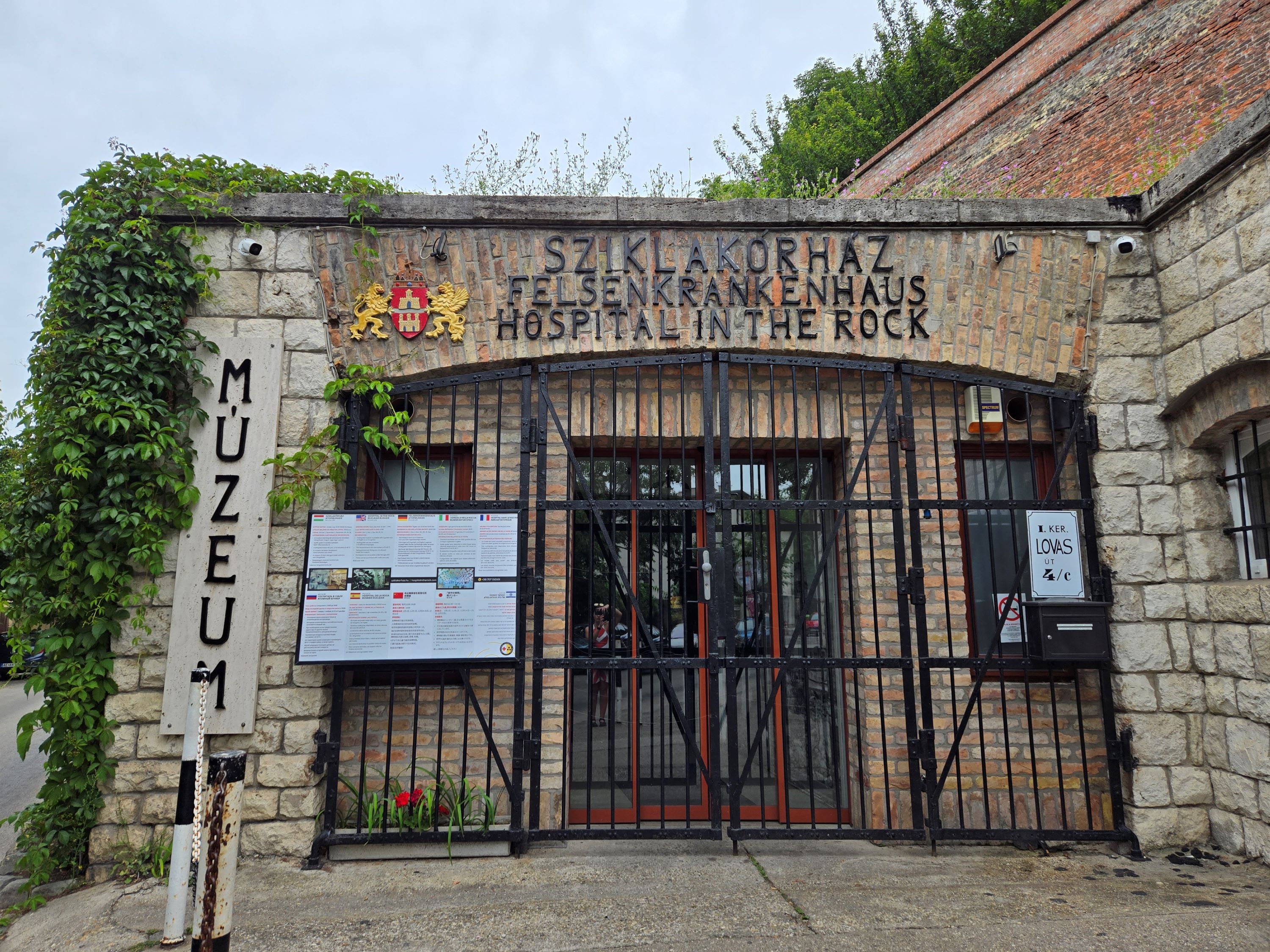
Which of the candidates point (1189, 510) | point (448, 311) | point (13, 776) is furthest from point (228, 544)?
point (1189, 510)

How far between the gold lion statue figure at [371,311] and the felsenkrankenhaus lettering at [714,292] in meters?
0.71

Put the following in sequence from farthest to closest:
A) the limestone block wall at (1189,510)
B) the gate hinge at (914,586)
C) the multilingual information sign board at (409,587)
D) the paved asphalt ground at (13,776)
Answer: the paved asphalt ground at (13,776)
the gate hinge at (914,586)
the multilingual information sign board at (409,587)
the limestone block wall at (1189,510)

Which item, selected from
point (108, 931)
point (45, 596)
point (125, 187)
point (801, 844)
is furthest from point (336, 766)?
point (125, 187)

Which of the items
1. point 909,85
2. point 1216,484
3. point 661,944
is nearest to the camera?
point 661,944

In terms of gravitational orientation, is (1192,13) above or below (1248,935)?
above

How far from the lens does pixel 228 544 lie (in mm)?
4207

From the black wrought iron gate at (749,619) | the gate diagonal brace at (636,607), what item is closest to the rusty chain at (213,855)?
the black wrought iron gate at (749,619)

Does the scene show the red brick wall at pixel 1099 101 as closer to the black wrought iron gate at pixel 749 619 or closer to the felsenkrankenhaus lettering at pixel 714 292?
the felsenkrankenhaus lettering at pixel 714 292

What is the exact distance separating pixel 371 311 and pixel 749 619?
10.2 feet

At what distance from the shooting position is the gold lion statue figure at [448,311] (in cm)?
449

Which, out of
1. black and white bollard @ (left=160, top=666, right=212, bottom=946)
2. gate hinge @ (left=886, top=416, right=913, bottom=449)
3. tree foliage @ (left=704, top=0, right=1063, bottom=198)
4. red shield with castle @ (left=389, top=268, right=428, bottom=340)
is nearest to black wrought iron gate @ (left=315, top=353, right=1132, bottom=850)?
gate hinge @ (left=886, top=416, right=913, bottom=449)

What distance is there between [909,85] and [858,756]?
17.4 meters

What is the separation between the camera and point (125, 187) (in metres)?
4.35

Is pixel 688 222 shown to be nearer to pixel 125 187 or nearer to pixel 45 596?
pixel 125 187
